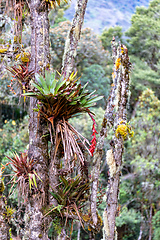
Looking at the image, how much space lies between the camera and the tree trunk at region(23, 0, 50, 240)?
7.06 ft

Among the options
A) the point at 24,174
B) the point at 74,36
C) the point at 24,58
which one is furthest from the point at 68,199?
the point at 74,36

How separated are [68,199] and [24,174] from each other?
1.64 feet

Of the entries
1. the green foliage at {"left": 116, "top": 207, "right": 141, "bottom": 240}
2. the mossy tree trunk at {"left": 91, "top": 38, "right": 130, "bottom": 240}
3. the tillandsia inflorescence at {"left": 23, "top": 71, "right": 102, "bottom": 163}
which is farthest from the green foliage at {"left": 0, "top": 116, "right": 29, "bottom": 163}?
the tillandsia inflorescence at {"left": 23, "top": 71, "right": 102, "bottom": 163}

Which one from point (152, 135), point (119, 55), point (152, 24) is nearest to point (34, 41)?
point (119, 55)

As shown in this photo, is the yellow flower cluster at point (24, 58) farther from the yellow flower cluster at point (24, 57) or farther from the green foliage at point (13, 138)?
the green foliage at point (13, 138)

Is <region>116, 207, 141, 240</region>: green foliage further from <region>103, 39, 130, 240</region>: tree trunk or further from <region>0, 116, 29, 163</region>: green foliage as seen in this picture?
<region>103, 39, 130, 240</region>: tree trunk

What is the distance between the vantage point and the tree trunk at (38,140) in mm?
2152

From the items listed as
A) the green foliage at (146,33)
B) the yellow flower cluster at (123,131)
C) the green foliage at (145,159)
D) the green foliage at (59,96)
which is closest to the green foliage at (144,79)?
the green foliage at (146,33)

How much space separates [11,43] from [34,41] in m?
0.53

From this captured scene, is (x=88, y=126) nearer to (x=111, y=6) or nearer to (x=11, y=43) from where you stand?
(x=11, y=43)

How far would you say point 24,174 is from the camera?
6.89 ft

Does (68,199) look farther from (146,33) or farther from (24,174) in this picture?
(146,33)

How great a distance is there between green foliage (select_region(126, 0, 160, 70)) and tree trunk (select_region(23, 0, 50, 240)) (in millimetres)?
11876

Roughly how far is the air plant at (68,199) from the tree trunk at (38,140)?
116 mm
